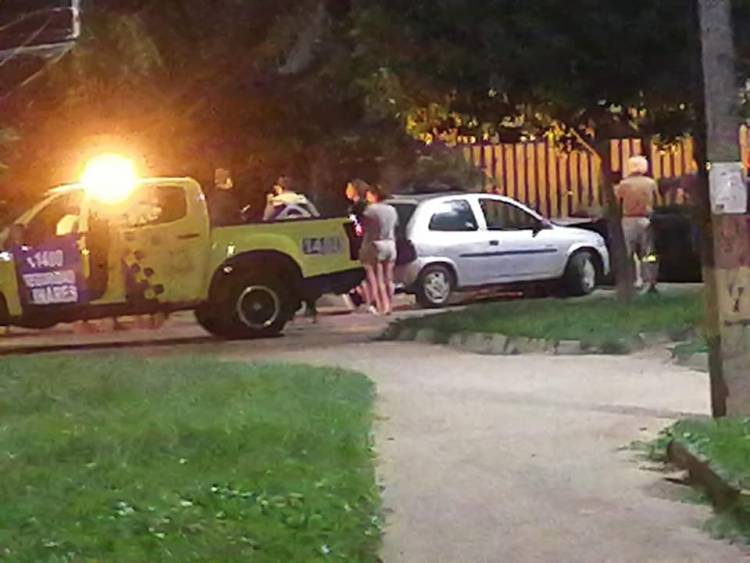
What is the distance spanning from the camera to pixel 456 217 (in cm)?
2564

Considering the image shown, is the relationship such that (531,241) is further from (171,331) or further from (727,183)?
(727,183)

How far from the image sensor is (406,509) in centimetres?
929

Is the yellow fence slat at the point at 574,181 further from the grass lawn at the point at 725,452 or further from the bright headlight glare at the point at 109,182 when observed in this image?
the grass lawn at the point at 725,452

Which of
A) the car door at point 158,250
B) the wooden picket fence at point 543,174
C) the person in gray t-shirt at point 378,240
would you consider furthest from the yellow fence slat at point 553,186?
the car door at point 158,250

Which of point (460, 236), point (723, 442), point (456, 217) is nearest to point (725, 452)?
point (723, 442)

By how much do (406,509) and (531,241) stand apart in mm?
16902

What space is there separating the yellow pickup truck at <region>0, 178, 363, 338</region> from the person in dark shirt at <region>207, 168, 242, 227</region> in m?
1.20

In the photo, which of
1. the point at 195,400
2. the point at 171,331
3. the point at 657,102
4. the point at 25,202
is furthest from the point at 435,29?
the point at 25,202

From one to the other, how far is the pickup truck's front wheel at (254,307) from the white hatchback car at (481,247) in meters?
4.19

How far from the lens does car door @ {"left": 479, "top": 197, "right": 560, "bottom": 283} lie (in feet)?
84.4

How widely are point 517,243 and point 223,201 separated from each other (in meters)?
4.94

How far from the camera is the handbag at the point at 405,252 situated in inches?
975

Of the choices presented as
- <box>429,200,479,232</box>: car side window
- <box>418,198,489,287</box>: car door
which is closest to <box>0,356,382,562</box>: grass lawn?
<box>418,198,489,287</box>: car door

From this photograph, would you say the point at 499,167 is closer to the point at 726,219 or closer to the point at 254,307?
the point at 254,307
